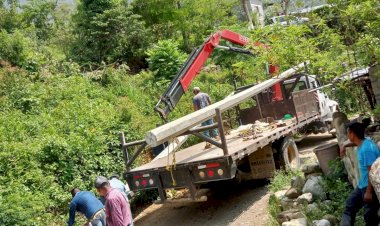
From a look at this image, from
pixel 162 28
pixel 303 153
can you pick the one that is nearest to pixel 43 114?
pixel 303 153

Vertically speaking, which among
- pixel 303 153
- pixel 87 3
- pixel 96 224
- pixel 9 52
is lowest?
pixel 303 153

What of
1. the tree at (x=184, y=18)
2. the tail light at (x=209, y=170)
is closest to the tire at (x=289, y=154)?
the tail light at (x=209, y=170)

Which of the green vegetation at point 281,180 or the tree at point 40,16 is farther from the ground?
the tree at point 40,16

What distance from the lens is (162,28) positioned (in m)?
26.1

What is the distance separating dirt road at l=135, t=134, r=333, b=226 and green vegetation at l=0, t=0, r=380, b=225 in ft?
2.18

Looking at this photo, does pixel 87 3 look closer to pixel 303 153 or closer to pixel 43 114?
pixel 43 114

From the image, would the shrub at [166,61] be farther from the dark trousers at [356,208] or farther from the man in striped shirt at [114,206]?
the dark trousers at [356,208]

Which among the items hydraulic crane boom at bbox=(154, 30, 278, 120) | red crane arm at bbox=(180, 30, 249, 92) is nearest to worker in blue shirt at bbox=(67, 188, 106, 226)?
hydraulic crane boom at bbox=(154, 30, 278, 120)

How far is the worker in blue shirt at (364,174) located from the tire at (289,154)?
3.91 meters

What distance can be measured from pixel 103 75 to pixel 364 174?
47.0 ft

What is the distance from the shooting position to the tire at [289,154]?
29.7 feet

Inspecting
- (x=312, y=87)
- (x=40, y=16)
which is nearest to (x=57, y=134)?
(x=312, y=87)

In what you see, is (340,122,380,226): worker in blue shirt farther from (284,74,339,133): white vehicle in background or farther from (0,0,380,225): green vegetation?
(284,74,339,133): white vehicle in background

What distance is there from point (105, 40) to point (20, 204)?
602 inches
